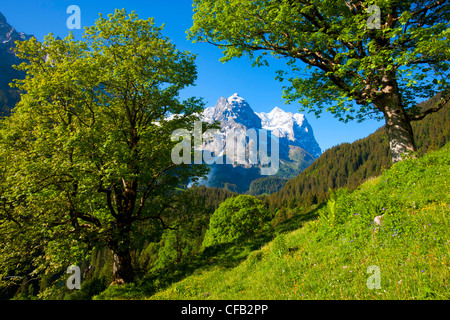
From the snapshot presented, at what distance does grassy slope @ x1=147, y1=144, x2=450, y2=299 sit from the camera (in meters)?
4.18

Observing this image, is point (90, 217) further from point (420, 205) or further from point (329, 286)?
point (420, 205)

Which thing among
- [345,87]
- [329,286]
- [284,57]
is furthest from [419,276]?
[284,57]

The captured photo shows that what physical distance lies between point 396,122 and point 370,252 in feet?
29.1

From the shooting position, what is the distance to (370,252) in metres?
5.45

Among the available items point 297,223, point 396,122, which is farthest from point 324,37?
point 297,223

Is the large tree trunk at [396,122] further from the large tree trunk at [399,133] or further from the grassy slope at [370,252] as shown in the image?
the grassy slope at [370,252]

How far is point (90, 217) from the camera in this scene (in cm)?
1424

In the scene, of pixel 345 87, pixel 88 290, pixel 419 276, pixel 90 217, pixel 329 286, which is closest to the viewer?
pixel 419 276

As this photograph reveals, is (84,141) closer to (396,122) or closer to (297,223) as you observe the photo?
(297,223)

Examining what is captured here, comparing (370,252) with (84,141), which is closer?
(370,252)

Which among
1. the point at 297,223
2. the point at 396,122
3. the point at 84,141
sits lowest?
the point at 297,223

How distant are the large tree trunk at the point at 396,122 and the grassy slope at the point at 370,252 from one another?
155 cm

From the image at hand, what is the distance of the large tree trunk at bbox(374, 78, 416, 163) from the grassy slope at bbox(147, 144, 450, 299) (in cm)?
155
